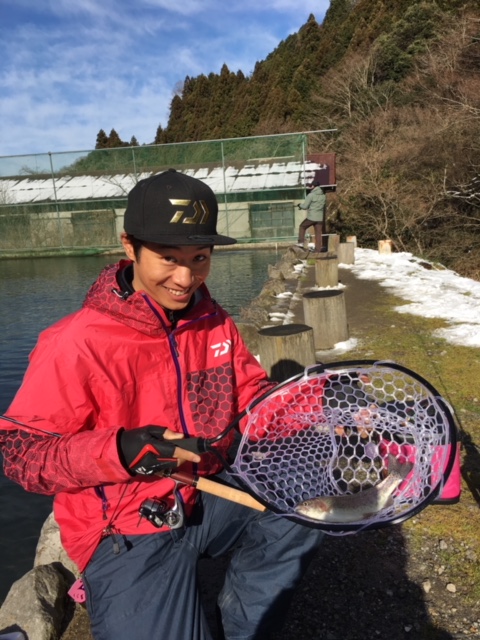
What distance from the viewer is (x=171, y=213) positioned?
1.99 metres

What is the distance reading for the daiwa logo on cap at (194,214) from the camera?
1.99 m

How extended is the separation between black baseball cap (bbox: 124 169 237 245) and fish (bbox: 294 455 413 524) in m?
1.07

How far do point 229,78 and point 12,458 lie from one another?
53.6m

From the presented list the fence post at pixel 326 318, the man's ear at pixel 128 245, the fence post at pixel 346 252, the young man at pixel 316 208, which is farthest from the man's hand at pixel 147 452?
the young man at pixel 316 208

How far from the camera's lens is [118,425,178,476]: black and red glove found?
172 centimetres

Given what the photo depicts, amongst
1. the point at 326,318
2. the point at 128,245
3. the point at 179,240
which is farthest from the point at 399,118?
the point at 179,240

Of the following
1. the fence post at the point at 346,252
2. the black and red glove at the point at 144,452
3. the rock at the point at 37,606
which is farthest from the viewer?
the fence post at the point at 346,252

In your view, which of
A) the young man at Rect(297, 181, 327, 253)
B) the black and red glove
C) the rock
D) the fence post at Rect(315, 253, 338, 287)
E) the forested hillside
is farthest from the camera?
the forested hillside

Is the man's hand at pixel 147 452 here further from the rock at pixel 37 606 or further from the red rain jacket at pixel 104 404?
the rock at pixel 37 606

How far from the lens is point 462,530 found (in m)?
2.94

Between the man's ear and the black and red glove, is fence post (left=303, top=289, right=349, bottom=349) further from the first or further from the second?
the black and red glove

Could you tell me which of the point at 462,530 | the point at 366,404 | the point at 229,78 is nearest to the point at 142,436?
the point at 366,404

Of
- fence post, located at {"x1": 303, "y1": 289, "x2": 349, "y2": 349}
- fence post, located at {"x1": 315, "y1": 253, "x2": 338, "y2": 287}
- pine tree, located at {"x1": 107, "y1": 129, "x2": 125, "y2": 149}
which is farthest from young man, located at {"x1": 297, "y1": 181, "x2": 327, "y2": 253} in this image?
pine tree, located at {"x1": 107, "y1": 129, "x2": 125, "y2": 149}

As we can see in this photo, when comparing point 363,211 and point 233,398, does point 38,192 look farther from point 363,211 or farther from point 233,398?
point 233,398
